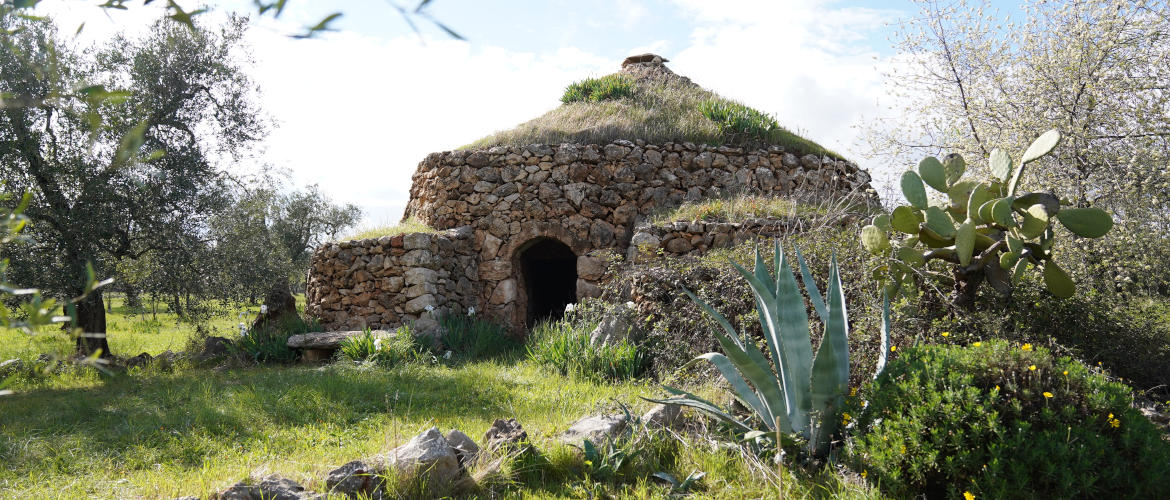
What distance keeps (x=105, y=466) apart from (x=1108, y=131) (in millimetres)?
8807

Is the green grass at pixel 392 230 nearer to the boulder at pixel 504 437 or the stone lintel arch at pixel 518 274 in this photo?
the stone lintel arch at pixel 518 274

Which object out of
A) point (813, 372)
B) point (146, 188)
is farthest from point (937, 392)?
point (146, 188)

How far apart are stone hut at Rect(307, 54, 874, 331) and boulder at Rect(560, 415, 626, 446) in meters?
5.16

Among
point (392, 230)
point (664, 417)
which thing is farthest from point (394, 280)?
point (664, 417)

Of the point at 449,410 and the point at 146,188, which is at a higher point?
the point at 146,188

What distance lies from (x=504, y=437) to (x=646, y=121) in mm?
8121

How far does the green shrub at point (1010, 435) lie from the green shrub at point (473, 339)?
19.9 ft

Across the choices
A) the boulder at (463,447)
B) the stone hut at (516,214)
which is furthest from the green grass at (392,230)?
the boulder at (463,447)

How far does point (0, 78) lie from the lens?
7871 mm

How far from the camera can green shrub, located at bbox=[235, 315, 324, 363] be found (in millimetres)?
9175

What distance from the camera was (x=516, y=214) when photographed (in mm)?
10117

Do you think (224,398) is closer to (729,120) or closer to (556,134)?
(556,134)

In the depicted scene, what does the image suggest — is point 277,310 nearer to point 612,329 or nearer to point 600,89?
point 612,329

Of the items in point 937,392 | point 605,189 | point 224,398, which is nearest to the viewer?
point 937,392
